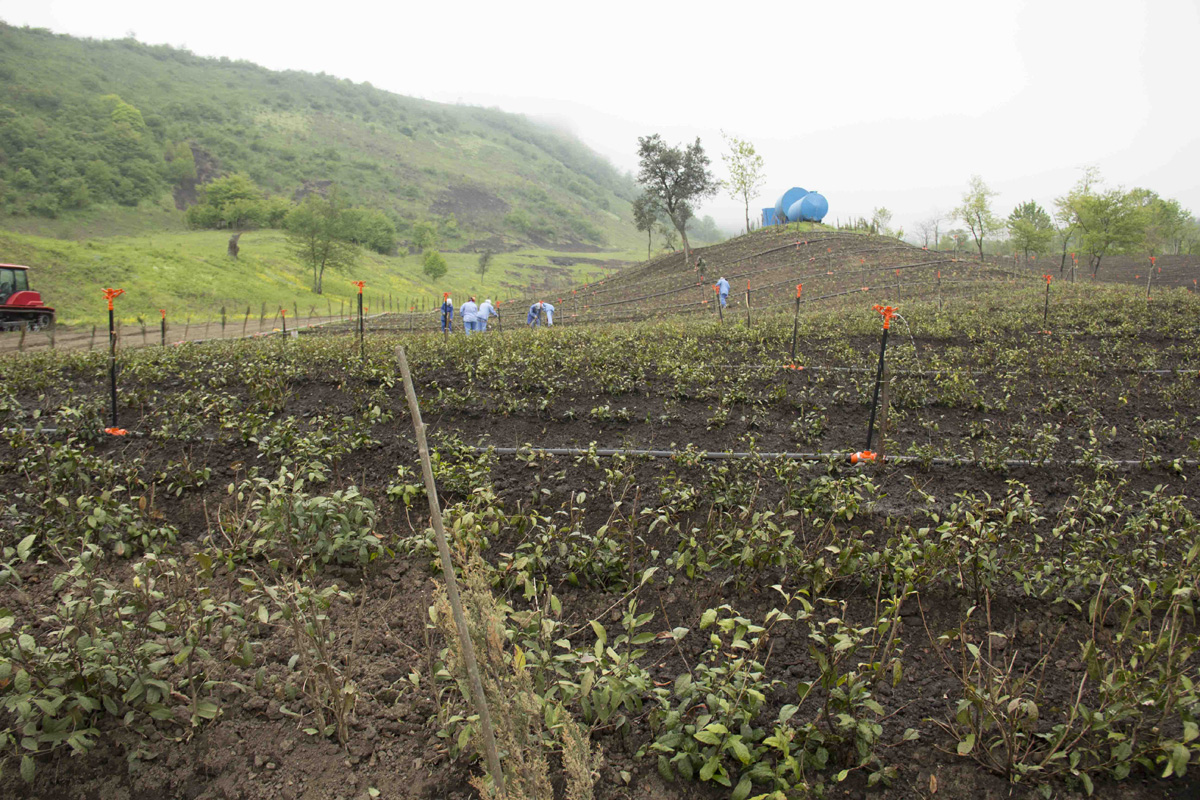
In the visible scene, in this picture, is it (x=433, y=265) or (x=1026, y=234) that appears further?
(x=433, y=265)

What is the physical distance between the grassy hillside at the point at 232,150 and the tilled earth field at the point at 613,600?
5769 centimetres

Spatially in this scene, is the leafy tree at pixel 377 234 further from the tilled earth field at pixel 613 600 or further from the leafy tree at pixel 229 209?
the tilled earth field at pixel 613 600

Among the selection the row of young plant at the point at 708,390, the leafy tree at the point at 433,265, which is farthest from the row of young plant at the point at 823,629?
the leafy tree at the point at 433,265

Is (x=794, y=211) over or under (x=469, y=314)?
over

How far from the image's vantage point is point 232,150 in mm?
79188

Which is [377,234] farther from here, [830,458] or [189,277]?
[830,458]

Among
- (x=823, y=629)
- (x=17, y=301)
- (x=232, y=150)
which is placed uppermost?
(x=232, y=150)

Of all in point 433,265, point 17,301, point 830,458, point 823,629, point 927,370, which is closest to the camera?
point 823,629

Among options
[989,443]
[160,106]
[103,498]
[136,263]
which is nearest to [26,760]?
[103,498]

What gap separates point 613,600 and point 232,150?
96.4 meters

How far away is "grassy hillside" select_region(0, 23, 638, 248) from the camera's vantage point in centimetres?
5406

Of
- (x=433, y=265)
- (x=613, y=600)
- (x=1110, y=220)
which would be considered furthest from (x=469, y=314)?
(x=433, y=265)

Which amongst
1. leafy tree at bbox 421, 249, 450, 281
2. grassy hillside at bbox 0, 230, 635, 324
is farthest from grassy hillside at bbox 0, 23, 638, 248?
leafy tree at bbox 421, 249, 450, 281

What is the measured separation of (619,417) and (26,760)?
4990mm
